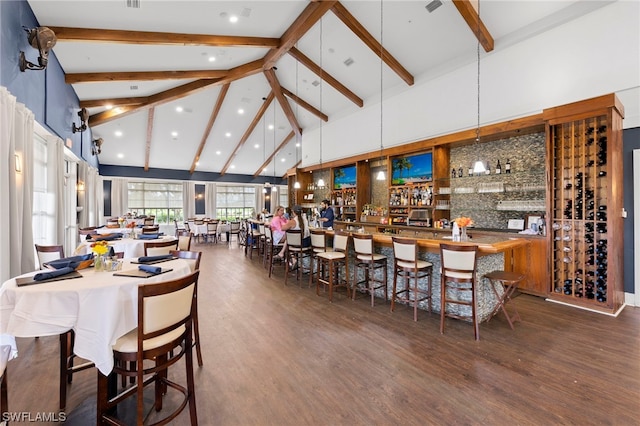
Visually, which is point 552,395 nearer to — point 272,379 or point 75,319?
point 272,379

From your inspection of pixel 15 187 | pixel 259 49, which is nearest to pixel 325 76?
pixel 259 49

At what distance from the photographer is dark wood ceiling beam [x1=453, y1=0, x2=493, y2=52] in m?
4.41

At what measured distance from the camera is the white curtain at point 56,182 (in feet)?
14.6

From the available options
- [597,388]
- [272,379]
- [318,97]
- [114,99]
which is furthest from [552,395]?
[114,99]

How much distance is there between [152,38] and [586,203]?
7.05 m

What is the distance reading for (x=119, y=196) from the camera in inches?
502

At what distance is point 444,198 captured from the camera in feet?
20.3

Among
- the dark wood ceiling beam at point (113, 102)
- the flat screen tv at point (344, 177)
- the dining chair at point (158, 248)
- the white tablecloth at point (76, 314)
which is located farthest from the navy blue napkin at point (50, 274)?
the flat screen tv at point (344, 177)

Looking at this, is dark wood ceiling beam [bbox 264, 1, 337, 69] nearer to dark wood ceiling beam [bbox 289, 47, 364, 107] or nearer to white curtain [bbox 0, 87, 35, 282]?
dark wood ceiling beam [bbox 289, 47, 364, 107]

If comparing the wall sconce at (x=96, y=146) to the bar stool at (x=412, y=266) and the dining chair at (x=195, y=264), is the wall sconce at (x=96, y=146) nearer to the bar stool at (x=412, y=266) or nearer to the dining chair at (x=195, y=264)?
the dining chair at (x=195, y=264)

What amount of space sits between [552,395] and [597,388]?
0.44 meters

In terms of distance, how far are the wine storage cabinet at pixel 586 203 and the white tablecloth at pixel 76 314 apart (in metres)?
5.44

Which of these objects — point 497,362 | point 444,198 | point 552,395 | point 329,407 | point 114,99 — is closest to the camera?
point 329,407

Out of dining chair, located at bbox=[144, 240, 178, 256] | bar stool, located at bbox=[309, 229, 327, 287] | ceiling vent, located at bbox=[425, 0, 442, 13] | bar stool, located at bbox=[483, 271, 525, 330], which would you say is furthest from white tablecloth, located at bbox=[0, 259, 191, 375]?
ceiling vent, located at bbox=[425, 0, 442, 13]
